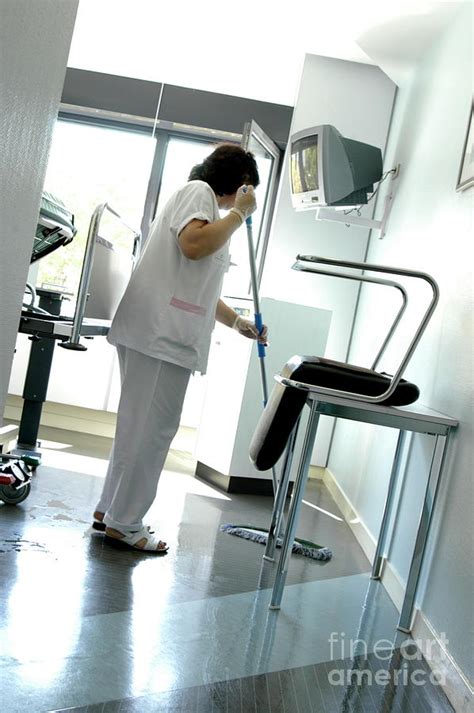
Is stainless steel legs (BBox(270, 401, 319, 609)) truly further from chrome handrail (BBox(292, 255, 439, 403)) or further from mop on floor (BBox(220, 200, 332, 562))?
mop on floor (BBox(220, 200, 332, 562))

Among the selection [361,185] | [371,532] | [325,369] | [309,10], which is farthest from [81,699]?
[309,10]

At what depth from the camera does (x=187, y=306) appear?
2643mm

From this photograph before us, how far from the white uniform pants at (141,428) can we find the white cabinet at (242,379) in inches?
55.6

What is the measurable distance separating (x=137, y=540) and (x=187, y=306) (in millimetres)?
778

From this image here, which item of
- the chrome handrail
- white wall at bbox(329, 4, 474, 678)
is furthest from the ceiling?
the chrome handrail

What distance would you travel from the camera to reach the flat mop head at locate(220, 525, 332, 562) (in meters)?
3.09

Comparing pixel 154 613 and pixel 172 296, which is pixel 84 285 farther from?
pixel 154 613

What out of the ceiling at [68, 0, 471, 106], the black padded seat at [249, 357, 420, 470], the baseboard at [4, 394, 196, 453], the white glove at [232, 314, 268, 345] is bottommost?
the baseboard at [4, 394, 196, 453]

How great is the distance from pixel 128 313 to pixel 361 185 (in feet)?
6.19

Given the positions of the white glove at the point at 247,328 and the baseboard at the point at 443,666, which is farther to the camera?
the white glove at the point at 247,328

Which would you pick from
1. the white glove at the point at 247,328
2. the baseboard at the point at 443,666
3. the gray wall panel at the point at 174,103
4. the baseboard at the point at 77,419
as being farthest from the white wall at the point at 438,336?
the baseboard at the point at 77,419

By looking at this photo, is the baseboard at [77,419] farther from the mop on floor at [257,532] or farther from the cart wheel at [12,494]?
the cart wheel at [12,494]

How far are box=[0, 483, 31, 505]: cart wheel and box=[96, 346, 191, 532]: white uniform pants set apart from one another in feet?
1.35

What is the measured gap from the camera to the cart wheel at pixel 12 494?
290 centimetres
